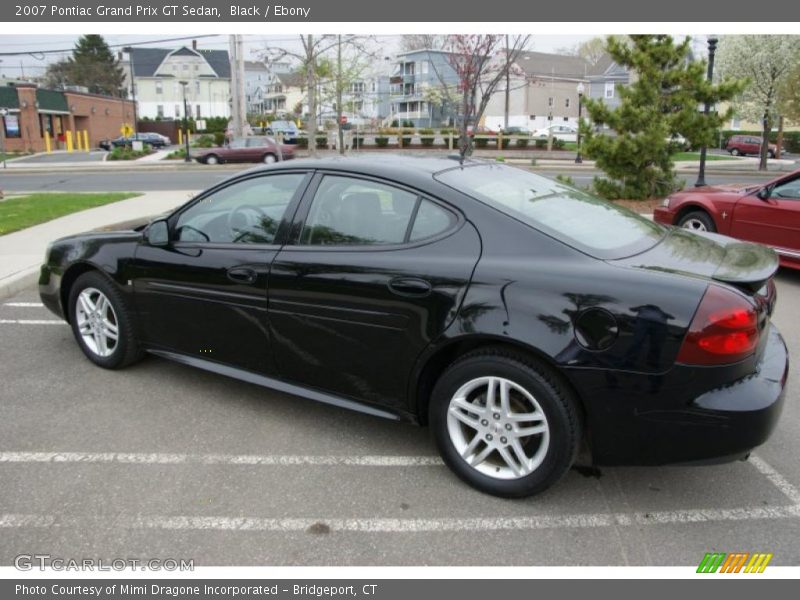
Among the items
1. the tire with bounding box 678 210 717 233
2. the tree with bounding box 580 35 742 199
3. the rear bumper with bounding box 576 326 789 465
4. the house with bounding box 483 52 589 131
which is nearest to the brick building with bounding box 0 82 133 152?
the house with bounding box 483 52 589 131

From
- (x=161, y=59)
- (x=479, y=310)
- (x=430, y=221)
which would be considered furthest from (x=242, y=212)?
(x=161, y=59)

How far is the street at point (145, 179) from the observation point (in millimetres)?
21359

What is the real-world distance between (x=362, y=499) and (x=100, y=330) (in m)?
2.58

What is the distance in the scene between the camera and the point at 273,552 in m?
2.77

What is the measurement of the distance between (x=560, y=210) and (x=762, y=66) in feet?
99.2

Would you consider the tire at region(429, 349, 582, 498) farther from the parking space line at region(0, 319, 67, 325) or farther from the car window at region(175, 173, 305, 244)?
the parking space line at region(0, 319, 67, 325)

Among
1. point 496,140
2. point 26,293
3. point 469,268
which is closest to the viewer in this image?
point 469,268

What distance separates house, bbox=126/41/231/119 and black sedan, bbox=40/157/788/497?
8225cm

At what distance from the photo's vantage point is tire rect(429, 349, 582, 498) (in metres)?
2.90

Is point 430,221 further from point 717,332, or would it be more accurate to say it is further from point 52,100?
point 52,100

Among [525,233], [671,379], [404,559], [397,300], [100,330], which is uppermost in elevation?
[525,233]

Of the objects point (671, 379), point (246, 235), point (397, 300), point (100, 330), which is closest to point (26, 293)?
point (100, 330)

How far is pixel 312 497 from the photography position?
10.4 feet

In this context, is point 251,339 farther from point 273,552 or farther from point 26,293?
point 26,293
